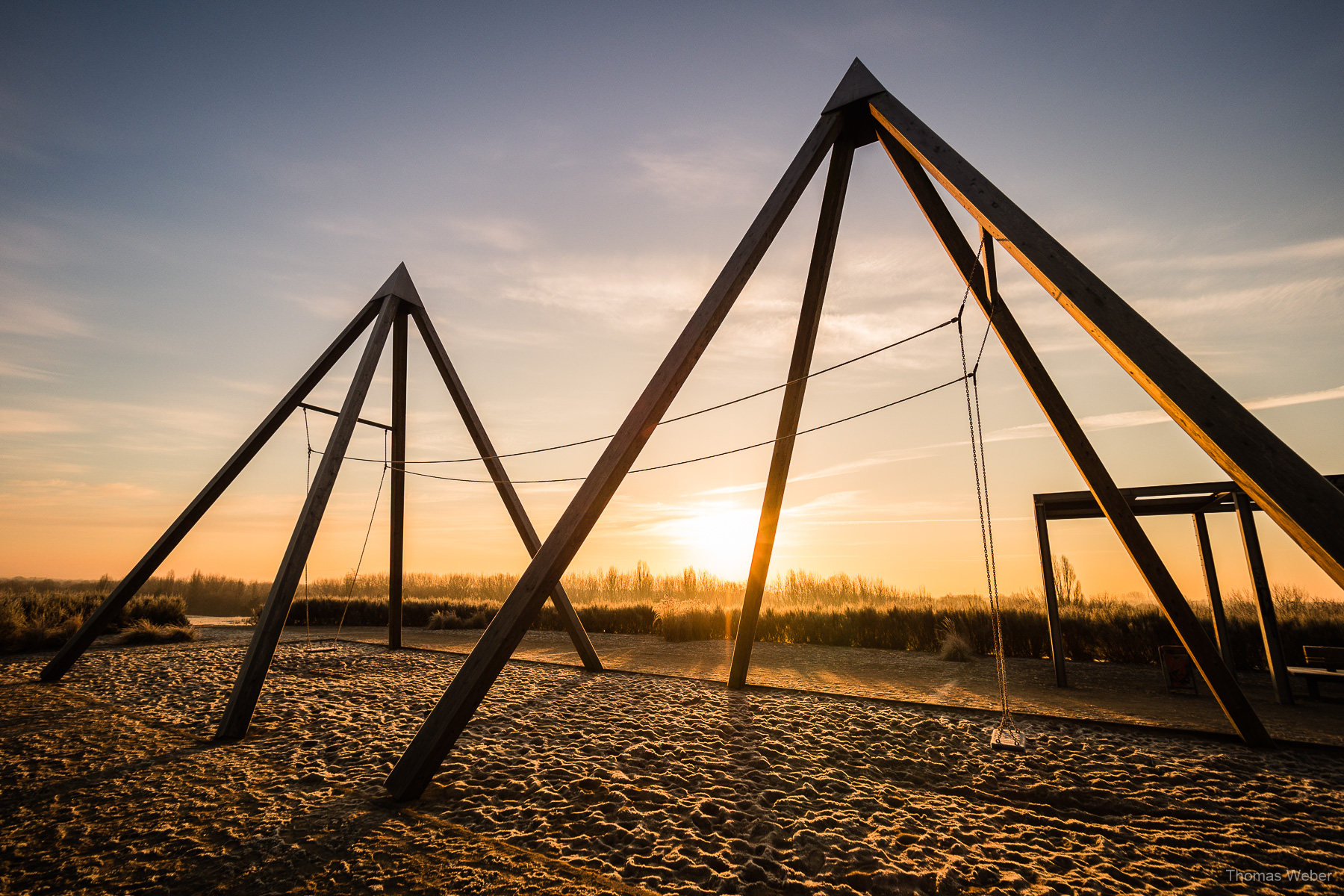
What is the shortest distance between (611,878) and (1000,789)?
92.9 inches

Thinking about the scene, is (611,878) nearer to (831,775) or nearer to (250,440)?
(831,775)

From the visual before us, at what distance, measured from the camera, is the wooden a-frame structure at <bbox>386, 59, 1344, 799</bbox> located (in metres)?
1.91

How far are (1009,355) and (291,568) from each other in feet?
20.9

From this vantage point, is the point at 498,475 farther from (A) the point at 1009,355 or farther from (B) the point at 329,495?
(A) the point at 1009,355

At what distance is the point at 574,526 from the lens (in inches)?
124

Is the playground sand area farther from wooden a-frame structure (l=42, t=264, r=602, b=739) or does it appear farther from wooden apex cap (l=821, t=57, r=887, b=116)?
wooden apex cap (l=821, t=57, r=887, b=116)

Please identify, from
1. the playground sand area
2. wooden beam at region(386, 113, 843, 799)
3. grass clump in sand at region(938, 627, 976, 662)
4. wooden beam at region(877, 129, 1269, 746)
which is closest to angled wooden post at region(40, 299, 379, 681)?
the playground sand area

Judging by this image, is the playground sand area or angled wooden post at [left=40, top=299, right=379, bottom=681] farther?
angled wooden post at [left=40, top=299, right=379, bottom=681]

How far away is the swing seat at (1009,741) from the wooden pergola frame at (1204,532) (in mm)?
2915

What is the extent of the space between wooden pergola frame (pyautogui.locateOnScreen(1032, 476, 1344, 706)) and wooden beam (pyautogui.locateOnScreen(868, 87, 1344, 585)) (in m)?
4.09

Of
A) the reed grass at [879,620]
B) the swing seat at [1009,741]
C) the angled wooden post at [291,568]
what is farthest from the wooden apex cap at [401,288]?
the swing seat at [1009,741]

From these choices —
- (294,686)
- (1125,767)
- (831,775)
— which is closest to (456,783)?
(831,775)

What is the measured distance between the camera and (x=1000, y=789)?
303 centimetres

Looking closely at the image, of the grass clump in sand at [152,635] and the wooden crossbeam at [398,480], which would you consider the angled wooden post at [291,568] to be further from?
the grass clump in sand at [152,635]
